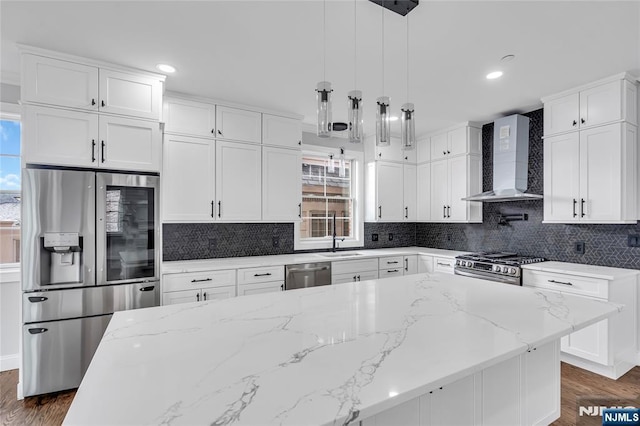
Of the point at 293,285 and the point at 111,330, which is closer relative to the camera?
the point at 111,330

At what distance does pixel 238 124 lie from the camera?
3494mm

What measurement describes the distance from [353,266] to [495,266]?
152 centimetres

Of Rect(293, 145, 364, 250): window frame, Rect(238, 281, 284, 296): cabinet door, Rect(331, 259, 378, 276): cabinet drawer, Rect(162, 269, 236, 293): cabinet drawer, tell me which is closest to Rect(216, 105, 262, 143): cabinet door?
Rect(293, 145, 364, 250): window frame

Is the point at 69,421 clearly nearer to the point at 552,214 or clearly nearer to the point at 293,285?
the point at 293,285

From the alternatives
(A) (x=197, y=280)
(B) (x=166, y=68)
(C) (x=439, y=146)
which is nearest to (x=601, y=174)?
(C) (x=439, y=146)

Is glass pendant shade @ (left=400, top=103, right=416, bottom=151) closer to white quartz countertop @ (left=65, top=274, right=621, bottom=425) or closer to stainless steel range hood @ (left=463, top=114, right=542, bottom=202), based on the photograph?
white quartz countertop @ (left=65, top=274, right=621, bottom=425)

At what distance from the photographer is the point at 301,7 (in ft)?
6.25

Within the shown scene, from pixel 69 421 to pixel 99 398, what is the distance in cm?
10

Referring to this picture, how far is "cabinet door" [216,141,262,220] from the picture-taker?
340 centimetres

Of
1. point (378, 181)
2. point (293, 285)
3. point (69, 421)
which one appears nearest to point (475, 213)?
point (378, 181)

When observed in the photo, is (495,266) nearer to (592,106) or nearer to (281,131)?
(592,106)

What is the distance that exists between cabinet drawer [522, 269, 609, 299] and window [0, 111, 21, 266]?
4905 millimetres

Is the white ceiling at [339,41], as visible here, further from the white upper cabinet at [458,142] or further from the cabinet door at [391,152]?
the cabinet door at [391,152]

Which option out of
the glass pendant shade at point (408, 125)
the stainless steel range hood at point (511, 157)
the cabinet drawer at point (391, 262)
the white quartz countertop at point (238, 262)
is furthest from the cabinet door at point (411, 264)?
the glass pendant shade at point (408, 125)
